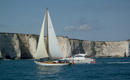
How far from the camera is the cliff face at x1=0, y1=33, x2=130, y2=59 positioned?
274 feet

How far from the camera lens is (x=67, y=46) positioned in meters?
101

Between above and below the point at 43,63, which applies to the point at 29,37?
above

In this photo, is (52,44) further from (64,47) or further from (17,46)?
(64,47)

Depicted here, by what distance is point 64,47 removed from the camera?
101062 millimetres

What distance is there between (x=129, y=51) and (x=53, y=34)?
83.7 meters

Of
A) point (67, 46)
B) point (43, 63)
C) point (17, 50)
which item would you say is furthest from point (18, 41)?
point (43, 63)

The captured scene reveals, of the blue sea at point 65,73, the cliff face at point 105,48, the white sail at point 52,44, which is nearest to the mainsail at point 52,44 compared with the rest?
the white sail at point 52,44

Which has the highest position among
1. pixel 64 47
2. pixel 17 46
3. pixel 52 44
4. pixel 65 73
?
pixel 17 46

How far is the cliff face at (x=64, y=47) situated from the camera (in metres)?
83.6

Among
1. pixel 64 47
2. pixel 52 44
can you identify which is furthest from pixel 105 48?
pixel 52 44

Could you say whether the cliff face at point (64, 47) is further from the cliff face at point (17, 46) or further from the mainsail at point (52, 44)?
the mainsail at point (52, 44)

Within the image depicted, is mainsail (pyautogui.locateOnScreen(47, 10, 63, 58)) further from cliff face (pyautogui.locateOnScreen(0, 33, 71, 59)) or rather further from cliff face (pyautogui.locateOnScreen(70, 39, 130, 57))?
cliff face (pyautogui.locateOnScreen(70, 39, 130, 57))

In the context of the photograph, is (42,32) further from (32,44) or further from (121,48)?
(121,48)

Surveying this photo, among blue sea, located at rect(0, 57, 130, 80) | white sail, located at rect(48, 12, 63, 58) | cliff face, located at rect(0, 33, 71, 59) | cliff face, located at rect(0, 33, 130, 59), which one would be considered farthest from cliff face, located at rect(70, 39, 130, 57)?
blue sea, located at rect(0, 57, 130, 80)
